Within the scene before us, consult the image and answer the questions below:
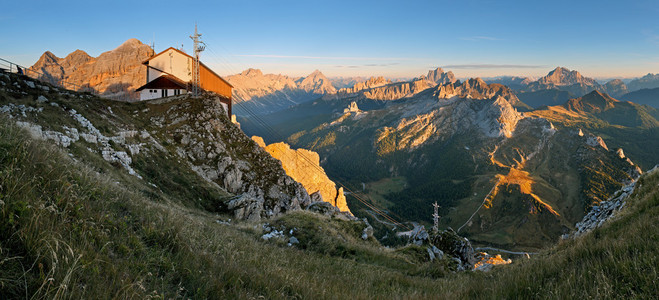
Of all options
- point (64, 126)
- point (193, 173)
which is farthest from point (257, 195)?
point (64, 126)

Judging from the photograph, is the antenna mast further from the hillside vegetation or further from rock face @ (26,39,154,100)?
rock face @ (26,39,154,100)

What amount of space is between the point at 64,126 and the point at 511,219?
21642 centimetres

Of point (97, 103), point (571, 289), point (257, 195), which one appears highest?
point (97, 103)

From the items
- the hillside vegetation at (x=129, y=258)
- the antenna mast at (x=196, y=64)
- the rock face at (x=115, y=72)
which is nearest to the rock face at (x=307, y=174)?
the antenna mast at (x=196, y=64)

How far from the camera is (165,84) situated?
49.9 metres

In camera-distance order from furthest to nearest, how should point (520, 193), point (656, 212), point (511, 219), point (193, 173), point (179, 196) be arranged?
point (520, 193) → point (511, 219) → point (193, 173) → point (179, 196) → point (656, 212)

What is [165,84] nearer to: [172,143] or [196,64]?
[196,64]

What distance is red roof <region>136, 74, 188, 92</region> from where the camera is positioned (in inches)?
1951

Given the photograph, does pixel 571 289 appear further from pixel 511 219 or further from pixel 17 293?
pixel 511 219

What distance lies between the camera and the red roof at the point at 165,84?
4956 centimetres

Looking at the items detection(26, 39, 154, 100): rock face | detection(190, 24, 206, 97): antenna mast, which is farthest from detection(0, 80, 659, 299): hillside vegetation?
detection(26, 39, 154, 100): rock face

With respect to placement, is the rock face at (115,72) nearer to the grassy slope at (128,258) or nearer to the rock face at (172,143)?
the rock face at (172,143)

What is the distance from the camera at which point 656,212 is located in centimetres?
902

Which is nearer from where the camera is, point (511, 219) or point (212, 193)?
point (212, 193)
